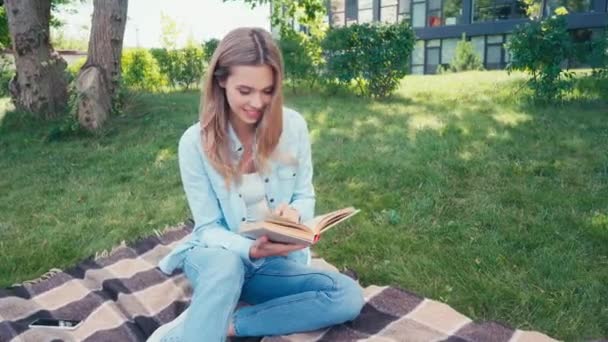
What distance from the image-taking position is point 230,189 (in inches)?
114

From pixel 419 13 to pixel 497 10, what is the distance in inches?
160

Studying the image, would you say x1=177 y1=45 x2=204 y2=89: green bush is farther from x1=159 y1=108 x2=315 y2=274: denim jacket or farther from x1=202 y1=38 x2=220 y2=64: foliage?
x1=159 y1=108 x2=315 y2=274: denim jacket

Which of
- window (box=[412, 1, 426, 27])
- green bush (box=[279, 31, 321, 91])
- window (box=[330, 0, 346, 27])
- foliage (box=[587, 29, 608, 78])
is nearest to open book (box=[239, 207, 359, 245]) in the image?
foliage (box=[587, 29, 608, 78])

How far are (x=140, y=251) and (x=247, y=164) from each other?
161 centimetres

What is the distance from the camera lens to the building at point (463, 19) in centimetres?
2264

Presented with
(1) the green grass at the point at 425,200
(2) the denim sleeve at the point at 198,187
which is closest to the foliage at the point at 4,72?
(1) the green grass at the point at 425,200

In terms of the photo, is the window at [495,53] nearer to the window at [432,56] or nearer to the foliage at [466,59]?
the window at [432,56]

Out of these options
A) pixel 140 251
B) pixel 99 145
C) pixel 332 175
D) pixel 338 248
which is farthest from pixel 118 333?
pixel 99 145

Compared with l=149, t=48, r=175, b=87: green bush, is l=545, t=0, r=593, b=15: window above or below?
above

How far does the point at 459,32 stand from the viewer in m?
26.0

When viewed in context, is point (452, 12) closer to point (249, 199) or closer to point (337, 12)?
point (337, 12)

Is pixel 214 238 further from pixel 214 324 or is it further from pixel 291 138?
pixel 291 138

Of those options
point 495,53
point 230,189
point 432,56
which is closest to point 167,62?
point 230,189

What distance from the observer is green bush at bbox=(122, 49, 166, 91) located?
53.5 feet
